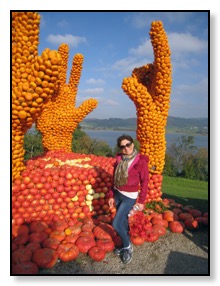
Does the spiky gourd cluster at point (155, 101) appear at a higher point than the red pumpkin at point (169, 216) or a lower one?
higher

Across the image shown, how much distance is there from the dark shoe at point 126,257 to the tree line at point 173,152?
26.4 ft

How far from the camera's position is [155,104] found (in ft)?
13.7

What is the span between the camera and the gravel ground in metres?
2.74

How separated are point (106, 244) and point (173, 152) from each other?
15143 mm

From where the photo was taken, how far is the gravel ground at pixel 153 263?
2.74 meters

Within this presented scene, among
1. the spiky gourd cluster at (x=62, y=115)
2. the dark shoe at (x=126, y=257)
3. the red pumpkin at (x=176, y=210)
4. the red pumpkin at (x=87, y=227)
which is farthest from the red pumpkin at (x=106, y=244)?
the spiky gourd cluster at (x=62, y=115)

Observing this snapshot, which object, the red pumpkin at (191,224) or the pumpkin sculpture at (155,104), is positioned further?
the pumpkin sculpture at (155,104)

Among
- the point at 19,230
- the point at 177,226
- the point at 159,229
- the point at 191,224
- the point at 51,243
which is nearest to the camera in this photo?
the point at 51,243

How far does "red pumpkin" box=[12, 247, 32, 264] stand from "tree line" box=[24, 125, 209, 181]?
28.5 feet

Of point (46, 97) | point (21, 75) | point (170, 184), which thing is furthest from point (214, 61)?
point (170, 184)

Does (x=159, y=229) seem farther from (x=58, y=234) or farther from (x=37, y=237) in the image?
(x=37, y=237)

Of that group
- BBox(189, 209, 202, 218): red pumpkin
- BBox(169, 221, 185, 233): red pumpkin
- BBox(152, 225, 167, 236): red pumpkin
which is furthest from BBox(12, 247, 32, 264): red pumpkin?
BBox(189, 209, 202, 218): red pumpkin

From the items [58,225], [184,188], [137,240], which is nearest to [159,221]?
[137,240]

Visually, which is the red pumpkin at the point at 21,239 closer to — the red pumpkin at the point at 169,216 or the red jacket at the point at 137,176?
the red jacket at the point at 137,176
